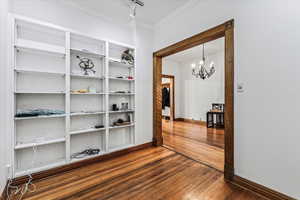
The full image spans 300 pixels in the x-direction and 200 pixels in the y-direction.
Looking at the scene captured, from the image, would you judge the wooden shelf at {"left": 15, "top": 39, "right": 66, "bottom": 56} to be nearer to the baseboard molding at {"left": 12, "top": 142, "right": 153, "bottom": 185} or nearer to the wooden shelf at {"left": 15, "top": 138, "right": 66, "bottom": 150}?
the wooden shelf at {"left": 15, "top": 138, "right": 66, "bottom": 150}

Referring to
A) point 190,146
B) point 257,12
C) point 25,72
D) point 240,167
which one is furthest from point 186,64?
point 25,72

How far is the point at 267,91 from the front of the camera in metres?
1.53

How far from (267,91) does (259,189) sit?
1.14 m

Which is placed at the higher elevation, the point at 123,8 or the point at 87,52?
the point at 123,8

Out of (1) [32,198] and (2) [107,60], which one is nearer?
(1) [32,198]

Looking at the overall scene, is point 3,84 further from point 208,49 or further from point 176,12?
point 208,49

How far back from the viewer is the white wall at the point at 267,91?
1.37m

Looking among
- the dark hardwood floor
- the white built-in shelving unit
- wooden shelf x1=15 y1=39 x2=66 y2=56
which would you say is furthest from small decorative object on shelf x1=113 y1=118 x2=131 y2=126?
wooden shelf x1=15 y1=39 x2=66 y2=56

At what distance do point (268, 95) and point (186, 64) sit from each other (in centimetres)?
501

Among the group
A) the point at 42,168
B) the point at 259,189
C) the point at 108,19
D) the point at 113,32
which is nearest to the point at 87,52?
the point at 113,32

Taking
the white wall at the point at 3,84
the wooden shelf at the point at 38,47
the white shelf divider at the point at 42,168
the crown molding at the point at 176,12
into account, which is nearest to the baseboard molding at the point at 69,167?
the white shelf divider at the point at 42,168

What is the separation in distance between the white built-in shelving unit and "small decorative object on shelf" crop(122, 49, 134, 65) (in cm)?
10

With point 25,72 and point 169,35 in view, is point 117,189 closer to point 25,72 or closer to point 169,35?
point 25,72

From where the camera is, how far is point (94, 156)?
2385 mm
